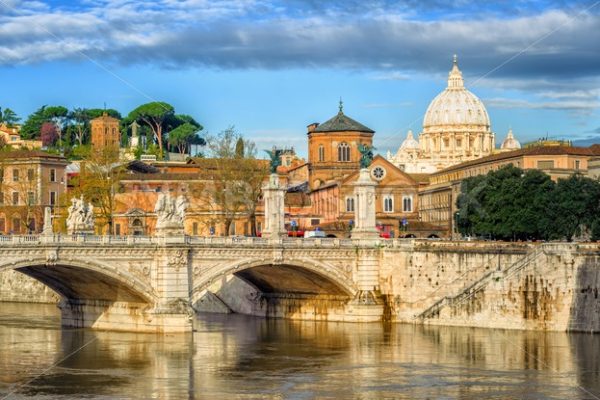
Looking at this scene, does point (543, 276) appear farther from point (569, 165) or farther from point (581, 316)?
point (569, 165)

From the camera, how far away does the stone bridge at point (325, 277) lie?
252ft

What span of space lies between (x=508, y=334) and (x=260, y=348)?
13829mm

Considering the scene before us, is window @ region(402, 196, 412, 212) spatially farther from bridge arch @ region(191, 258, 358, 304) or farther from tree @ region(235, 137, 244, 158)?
bridge arch @ region(191, 258, 358, 304)

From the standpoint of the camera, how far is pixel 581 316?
7912cm

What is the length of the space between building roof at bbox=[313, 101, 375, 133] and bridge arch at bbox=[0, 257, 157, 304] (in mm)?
47757

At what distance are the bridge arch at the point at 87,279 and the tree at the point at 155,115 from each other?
348ft

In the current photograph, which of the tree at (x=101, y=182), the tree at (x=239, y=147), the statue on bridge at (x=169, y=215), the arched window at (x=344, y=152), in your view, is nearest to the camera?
the statue on bridge at (x=169, y=215)

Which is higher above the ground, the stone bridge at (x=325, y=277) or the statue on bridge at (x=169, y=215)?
the statue on bridge at (x=169, y=215)

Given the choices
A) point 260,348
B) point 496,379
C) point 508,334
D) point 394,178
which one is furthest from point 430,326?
point 394,178

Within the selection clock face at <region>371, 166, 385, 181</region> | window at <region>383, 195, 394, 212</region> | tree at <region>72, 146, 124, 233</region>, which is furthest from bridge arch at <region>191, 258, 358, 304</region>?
window at <region>383, 195, 394, 212</region>

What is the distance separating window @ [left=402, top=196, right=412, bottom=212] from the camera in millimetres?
120625

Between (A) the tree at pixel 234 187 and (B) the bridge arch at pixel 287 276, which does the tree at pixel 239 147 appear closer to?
(A) the tree at pixel 234 187

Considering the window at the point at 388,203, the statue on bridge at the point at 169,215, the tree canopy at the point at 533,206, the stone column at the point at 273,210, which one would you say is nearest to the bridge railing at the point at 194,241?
the statue on bridge at the point at 169,215

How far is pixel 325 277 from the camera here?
8575 centimetres
